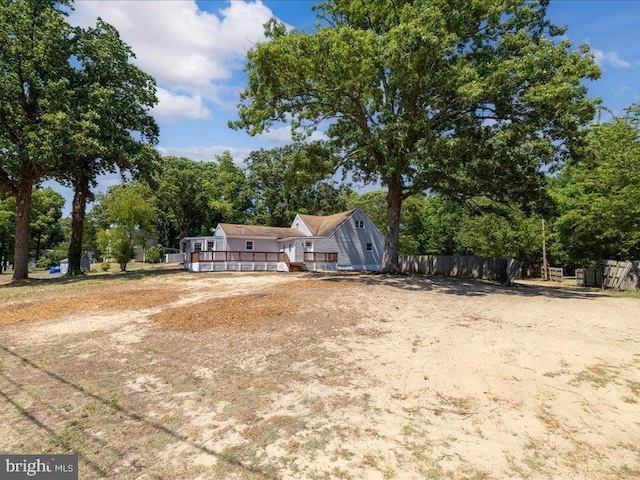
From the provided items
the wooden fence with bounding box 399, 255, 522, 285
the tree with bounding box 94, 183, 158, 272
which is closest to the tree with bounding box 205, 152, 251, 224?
the tree with bounding box 94, 183, 158, 272

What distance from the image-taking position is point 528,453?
369 centimetres

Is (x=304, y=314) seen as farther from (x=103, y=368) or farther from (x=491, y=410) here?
(x=491, y=410)

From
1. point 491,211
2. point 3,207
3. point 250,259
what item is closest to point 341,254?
point 250,259

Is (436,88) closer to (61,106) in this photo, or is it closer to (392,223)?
(392,223)

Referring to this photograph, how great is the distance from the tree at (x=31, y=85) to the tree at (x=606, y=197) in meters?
28.2

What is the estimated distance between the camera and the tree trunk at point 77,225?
2419 cm

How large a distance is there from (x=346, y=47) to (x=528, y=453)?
1601 centimetres

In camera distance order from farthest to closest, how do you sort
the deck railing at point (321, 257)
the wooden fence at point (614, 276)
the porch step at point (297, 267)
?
1. the deck railing at point (321, 257)
2. the porch step at point (297, 267)
3. the wooden fence at point (614, 276)

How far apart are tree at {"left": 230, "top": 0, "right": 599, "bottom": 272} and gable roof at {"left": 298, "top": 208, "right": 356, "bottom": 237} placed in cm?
1171

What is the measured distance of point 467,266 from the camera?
2302cm

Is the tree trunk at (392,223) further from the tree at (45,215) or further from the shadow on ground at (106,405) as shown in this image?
the tree at (45,215)

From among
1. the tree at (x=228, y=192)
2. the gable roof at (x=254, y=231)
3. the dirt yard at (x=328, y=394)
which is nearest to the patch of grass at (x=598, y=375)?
the dirt yard at (x=328, y=394)

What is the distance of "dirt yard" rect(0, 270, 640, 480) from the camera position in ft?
11.7

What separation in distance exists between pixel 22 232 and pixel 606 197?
124 feet
